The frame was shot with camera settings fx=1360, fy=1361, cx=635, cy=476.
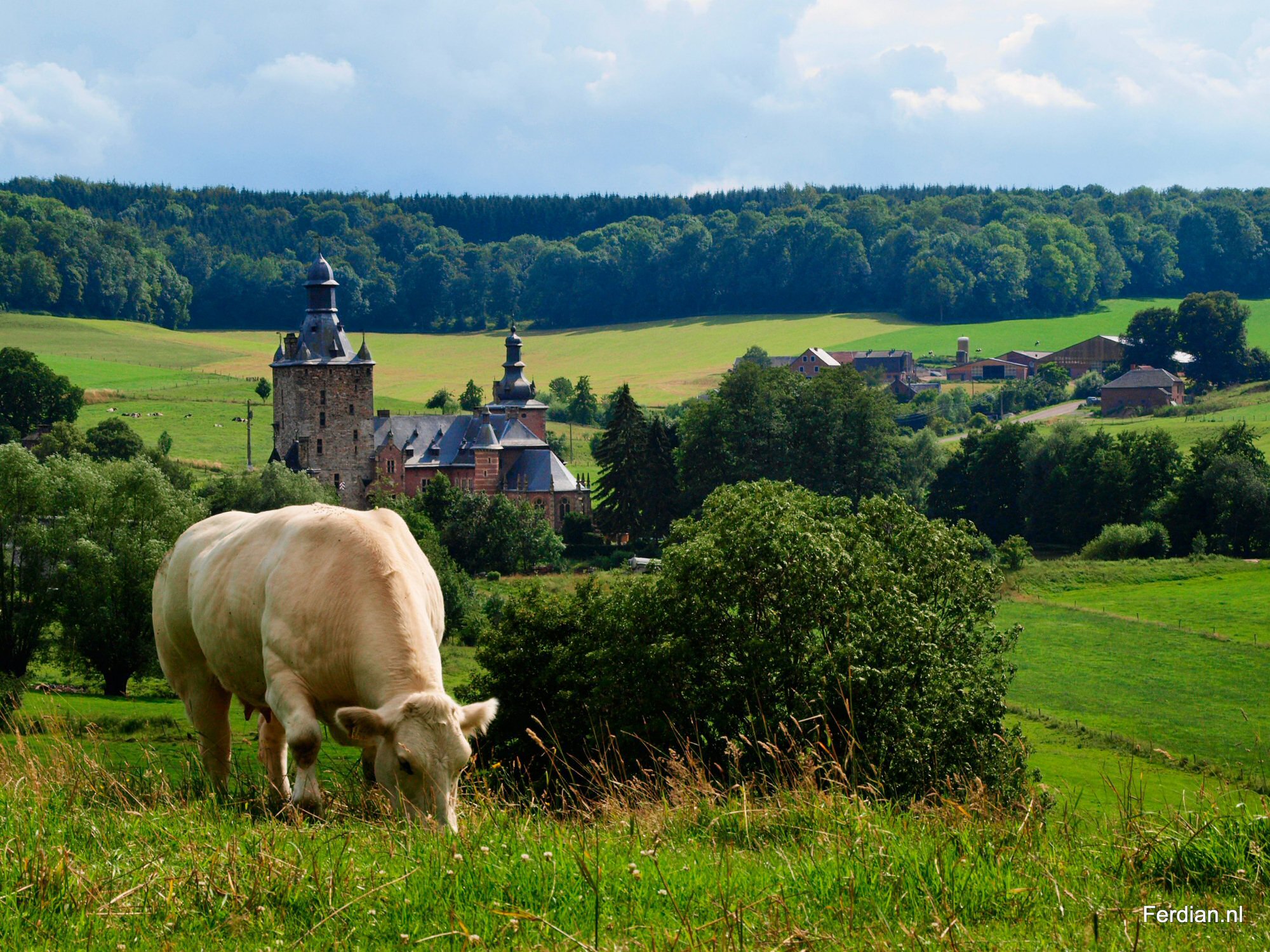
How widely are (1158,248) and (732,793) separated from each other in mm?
200393

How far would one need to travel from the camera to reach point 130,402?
104562mm

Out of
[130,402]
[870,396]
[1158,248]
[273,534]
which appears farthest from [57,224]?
[273,534]

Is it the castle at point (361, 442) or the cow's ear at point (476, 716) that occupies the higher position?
the cow's ear at point (476, 716)

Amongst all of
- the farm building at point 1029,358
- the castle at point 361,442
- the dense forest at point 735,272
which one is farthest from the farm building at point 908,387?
the castle at point 361,442

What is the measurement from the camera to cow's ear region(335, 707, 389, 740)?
6.38 metres

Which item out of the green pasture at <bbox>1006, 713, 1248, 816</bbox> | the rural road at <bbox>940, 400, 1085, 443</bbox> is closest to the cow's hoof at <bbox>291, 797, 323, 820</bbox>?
the green pasture at <bbox>1006, 713, 1248, 816</bbox>

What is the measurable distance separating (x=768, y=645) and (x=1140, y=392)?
93.1m

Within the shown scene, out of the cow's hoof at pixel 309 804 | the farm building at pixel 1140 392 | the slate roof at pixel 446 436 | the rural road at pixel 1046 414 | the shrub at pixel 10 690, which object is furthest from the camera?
the rural road at pixel 1046 414

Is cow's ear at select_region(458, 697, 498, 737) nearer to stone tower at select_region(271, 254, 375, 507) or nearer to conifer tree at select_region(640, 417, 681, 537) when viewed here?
conifer tree at select_region(640, 417, 681, 537)

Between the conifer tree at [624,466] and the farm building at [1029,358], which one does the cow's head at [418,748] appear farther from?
the farm building at [1029,358]

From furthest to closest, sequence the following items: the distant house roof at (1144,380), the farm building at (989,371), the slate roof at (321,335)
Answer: the farm building at (989,371), the distant house roof at (1144,380), the slate roof at (321,335)

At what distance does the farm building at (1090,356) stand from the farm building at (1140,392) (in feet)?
75.0

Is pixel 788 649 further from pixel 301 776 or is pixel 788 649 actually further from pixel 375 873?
pixel 375 873

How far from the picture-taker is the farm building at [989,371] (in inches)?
5468
